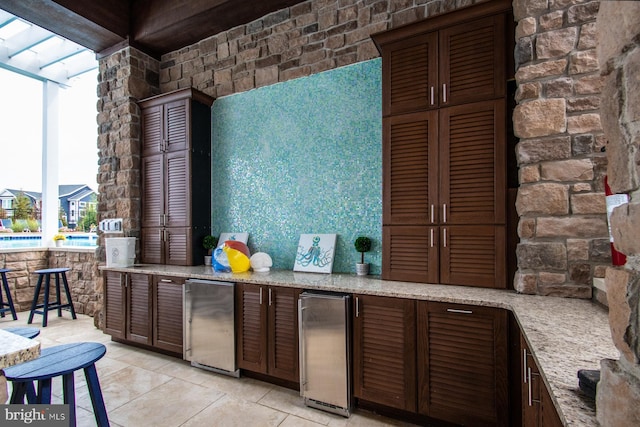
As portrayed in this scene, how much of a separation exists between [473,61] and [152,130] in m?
3.59

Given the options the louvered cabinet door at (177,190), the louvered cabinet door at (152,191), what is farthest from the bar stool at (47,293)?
the louvered cabinet door at (177,190)

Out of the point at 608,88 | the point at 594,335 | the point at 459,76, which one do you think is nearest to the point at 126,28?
the point at 459,76

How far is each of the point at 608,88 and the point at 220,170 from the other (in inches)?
144

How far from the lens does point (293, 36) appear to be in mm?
3400

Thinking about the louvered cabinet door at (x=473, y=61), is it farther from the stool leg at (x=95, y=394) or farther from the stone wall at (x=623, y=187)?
the stool leg at (x=95, y=394)

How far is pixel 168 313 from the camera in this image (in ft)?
10.7

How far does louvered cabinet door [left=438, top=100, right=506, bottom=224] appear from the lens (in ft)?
7.29

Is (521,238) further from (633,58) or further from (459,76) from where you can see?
(633,58)

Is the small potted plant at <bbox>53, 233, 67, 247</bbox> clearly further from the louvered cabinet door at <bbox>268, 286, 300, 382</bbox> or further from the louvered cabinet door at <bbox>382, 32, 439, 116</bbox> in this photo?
the louvered cabinet door at <bbox>382, 32, 439, 116</bbox>

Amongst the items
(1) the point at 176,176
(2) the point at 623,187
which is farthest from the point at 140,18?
(2) the point at 623,187

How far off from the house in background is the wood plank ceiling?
7.86 ft

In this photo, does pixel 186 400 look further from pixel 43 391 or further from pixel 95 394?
pixel 43 391

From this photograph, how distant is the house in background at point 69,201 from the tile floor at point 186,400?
317cm

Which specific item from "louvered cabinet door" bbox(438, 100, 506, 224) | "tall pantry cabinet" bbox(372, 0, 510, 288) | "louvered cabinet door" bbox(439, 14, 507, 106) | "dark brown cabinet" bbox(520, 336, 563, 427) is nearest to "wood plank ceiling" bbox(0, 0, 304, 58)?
"tall pantry cabinet" bbox(372, 0, 510, 288)
